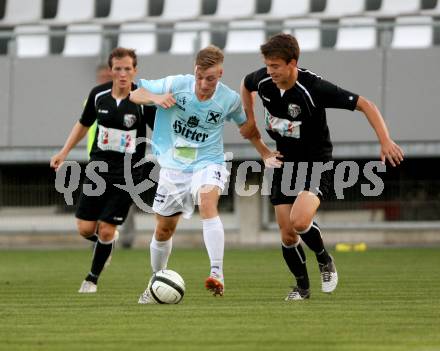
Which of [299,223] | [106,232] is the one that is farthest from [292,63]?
[106,232]

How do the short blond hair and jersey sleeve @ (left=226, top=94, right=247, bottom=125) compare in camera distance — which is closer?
the short blond hair

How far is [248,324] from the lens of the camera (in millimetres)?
A: 8398

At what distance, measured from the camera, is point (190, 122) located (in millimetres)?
10789

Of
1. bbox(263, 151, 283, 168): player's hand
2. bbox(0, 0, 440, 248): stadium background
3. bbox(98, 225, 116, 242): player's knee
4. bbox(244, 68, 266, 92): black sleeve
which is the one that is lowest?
bbox(0, 0, 440, 248): stadium background

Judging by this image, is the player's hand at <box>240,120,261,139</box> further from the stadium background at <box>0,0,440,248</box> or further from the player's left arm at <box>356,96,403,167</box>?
the stadium background at <box>0,0,440,248</box>

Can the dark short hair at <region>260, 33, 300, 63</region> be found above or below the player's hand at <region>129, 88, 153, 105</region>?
above

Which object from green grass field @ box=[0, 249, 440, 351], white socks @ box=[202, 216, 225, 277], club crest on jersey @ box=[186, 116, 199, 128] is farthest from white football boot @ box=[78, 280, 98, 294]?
club crest on jersey @ box=[186, 116, 199, 128]

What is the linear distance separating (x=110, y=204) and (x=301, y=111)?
2.75 m

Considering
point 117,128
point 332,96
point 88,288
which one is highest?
point 332,96

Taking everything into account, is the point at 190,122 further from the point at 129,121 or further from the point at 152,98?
the point at 129,121

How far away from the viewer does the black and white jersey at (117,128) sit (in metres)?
12.3

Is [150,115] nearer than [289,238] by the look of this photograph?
No

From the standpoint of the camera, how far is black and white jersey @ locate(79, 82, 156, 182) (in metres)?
12.3

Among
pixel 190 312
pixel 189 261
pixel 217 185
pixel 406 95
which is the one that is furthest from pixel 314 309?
pixel 406 95
